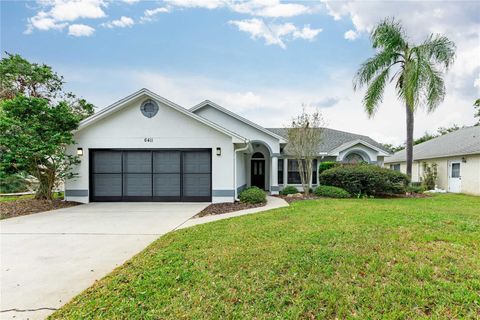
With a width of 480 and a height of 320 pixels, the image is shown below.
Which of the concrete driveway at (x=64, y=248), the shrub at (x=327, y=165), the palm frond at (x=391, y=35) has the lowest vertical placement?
the concrete driveway at (x=64, y=248)

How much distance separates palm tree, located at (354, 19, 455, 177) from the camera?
44.3 ft

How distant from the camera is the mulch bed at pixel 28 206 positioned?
8.97m

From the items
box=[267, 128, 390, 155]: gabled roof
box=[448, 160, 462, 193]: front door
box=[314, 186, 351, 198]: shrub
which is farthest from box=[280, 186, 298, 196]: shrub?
box=[448, 160, 462, 193]: front door

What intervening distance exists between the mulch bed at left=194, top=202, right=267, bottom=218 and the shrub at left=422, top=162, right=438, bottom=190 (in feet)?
50.6

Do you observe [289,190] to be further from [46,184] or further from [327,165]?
[46,184]

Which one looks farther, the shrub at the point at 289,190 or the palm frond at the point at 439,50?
the shrub at the point at 289,190

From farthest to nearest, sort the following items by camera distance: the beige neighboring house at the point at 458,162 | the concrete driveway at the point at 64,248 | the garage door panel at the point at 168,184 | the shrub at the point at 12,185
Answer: the shrub at the point at 12,185 < the beige neighboring house at the point at 458,162 < the garage door panel at the point at 168,184 < the concrete driveway at the point at 64,248

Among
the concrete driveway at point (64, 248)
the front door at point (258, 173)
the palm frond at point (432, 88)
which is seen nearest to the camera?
the concrete driveway at point (64, 248)

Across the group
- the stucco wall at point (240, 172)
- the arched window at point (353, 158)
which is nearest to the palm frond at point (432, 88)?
the arched window at point (353, 158)

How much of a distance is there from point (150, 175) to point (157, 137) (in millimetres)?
1838

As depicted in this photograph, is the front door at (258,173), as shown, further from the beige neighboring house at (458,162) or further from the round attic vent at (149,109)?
the beige neighboring house at (458,162)

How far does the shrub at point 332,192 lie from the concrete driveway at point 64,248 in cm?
696

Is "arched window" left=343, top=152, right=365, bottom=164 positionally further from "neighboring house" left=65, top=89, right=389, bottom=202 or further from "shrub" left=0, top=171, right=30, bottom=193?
"shrub" left=0, top=171, right=30, bottom=193

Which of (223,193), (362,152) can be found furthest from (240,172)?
(362,152)
